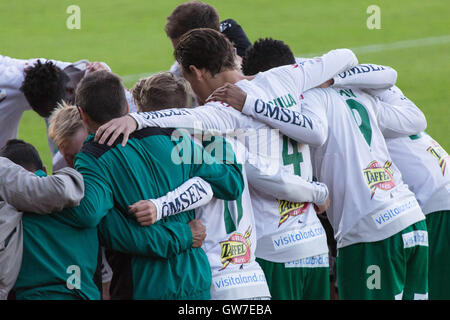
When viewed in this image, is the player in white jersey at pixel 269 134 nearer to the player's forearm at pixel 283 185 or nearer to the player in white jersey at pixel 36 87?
the player's forearm at pixel 283 185


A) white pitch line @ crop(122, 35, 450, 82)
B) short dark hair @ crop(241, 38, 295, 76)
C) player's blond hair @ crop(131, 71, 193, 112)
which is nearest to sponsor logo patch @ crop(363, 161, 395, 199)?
short dark hair @ crop(241, 38, 295, 76)

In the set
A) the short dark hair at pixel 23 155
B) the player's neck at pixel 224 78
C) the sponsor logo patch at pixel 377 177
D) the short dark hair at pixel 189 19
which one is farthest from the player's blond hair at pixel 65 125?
the short dark hair at pixel 189 19

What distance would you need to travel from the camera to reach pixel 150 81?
323 centimetres

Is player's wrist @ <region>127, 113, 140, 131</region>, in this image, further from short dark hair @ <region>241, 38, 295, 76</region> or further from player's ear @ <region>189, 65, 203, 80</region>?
short dark hair @ <region>241, 38, 295, 76</region>

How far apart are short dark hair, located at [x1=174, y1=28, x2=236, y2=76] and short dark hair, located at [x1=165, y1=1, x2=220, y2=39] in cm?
139

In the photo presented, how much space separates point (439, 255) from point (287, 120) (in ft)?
4.33

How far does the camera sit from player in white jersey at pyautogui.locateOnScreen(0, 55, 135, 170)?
411cm

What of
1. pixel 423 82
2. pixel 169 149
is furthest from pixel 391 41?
pixel 169 149

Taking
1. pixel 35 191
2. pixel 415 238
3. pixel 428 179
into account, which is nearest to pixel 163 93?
pixel 35 191

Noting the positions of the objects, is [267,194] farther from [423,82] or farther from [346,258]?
[423,82]

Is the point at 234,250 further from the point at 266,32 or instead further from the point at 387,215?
the point at 266,32

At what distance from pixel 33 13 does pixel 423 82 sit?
735cm

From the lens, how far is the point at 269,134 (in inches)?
129

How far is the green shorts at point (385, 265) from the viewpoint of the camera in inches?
140
